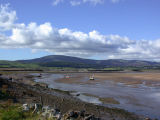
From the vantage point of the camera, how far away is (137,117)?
20969mm

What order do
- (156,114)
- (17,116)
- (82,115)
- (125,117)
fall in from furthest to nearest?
(156,114), (125,117), (82,115), (17,116)

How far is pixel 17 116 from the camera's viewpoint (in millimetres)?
12055

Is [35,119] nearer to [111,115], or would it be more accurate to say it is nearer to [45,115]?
[45,115]

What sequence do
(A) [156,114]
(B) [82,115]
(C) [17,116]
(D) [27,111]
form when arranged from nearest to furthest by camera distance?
(C) [17,116] → (D) [27,111] → (B) [82,115] → (A) [156,114]

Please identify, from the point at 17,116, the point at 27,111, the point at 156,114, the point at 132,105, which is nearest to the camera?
the point at 17,116

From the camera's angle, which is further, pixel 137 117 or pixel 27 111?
pixel 137 117

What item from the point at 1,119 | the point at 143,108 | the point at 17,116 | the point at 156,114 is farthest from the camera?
the point at 143,108

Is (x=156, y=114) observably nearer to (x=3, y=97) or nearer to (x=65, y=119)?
(x=65, y=119)

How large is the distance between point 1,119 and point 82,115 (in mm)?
6242

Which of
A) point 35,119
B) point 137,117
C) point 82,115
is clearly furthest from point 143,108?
point 35,119

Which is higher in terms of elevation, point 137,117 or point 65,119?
point 65,119

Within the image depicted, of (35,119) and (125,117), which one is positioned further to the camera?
(125,117)

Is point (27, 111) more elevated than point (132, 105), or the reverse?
point (27, 111)

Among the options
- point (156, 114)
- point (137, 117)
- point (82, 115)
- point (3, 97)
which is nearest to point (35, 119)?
point (82, 115)
